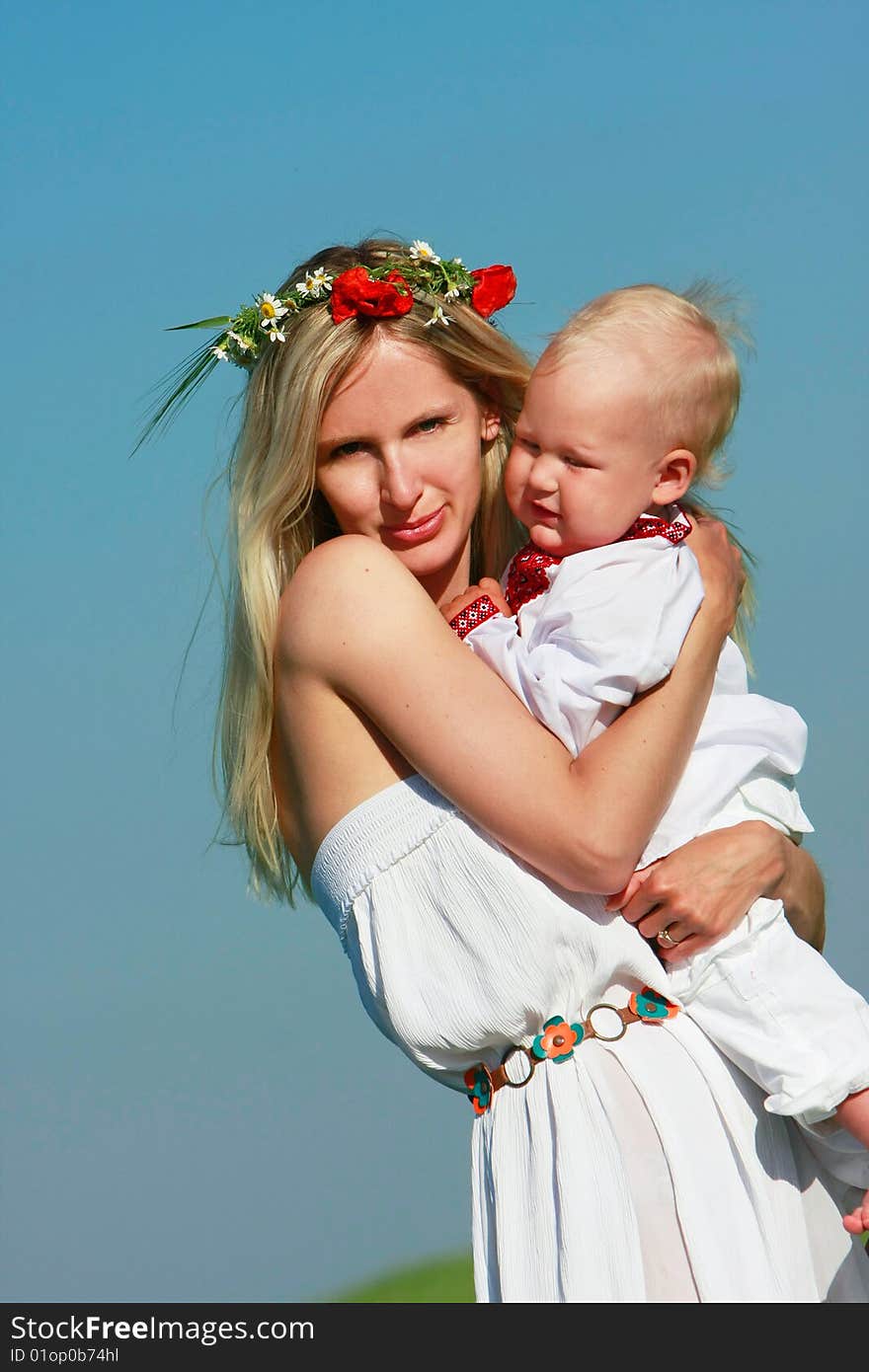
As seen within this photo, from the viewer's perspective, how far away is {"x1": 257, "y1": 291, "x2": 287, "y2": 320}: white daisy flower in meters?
3.39

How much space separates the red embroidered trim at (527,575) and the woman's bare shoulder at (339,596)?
0.30 meters

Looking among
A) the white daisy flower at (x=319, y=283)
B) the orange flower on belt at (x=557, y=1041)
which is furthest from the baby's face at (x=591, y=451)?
the orange flower on belt at (x=557, y=1041)

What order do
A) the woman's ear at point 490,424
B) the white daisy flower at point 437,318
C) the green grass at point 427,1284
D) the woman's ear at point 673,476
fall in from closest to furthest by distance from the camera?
the woman's ear at point 673,476 < the white daisy flower at point 437,318 < the woman's ear at point 490,424 < the green grass at point 427,1284

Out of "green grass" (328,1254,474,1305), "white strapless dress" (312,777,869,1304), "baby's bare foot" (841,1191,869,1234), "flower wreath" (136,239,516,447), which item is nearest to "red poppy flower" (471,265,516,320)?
"flower wreath" (136,239,516,447)

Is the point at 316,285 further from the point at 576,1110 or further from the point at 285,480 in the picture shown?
the point at 576,1110

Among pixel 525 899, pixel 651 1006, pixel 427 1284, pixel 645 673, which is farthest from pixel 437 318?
pixel 427 1284

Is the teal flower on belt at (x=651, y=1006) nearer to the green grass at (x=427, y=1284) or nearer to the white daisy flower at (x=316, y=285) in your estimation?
the white daisy flower at (x=316, y=285)

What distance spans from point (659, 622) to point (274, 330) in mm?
1141

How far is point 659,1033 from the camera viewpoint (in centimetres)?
283

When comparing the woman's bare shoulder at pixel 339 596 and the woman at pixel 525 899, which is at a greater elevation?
the woman's bare shoulder at pixel 339 596

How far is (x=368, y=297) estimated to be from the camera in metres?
3.28

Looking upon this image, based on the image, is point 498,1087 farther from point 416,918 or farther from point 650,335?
point 650,335

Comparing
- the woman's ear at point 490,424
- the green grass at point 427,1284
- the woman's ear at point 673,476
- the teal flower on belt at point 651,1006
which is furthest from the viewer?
the green grass at point 427,1284

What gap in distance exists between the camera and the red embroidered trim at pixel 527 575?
10.2 ft
